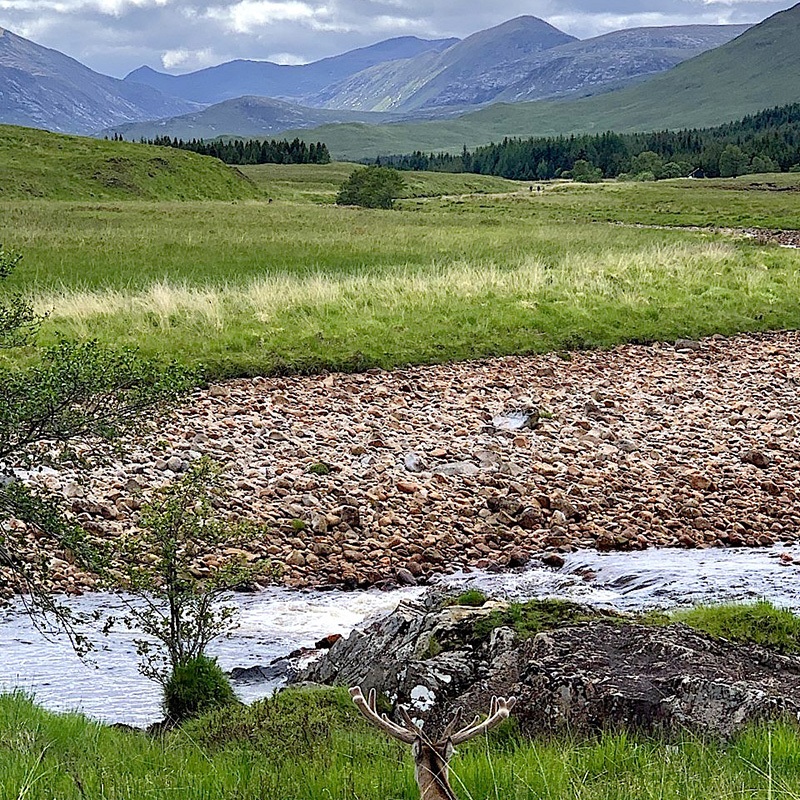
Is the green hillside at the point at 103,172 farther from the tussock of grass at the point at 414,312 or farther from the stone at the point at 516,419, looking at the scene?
the stone at the point at 516,419

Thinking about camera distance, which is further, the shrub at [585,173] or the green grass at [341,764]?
the shrub at [585,173]

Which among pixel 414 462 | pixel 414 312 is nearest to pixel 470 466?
pixel 414 462

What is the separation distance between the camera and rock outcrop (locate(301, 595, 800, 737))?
6223mm

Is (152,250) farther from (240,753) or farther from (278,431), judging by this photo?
(240,753)

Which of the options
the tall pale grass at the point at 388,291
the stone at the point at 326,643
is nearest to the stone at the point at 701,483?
the stone at the point at 326,643

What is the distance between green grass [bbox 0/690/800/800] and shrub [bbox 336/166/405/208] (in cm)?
8389

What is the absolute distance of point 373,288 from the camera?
90.0 feet

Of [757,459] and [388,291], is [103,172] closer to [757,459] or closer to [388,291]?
[388,291]

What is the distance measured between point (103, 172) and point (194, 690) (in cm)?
8361

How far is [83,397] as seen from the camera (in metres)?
8.38

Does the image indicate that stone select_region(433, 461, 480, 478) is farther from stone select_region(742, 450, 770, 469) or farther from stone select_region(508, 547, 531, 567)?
stone select_region(742, 450, 770, 469)

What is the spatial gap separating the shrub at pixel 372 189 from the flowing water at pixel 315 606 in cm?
7831

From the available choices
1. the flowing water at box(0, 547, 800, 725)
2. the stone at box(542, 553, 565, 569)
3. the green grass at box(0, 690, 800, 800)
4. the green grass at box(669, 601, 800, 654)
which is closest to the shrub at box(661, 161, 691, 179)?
the stone at box(542, 553, 565, 569)

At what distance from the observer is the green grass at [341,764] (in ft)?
14.3
